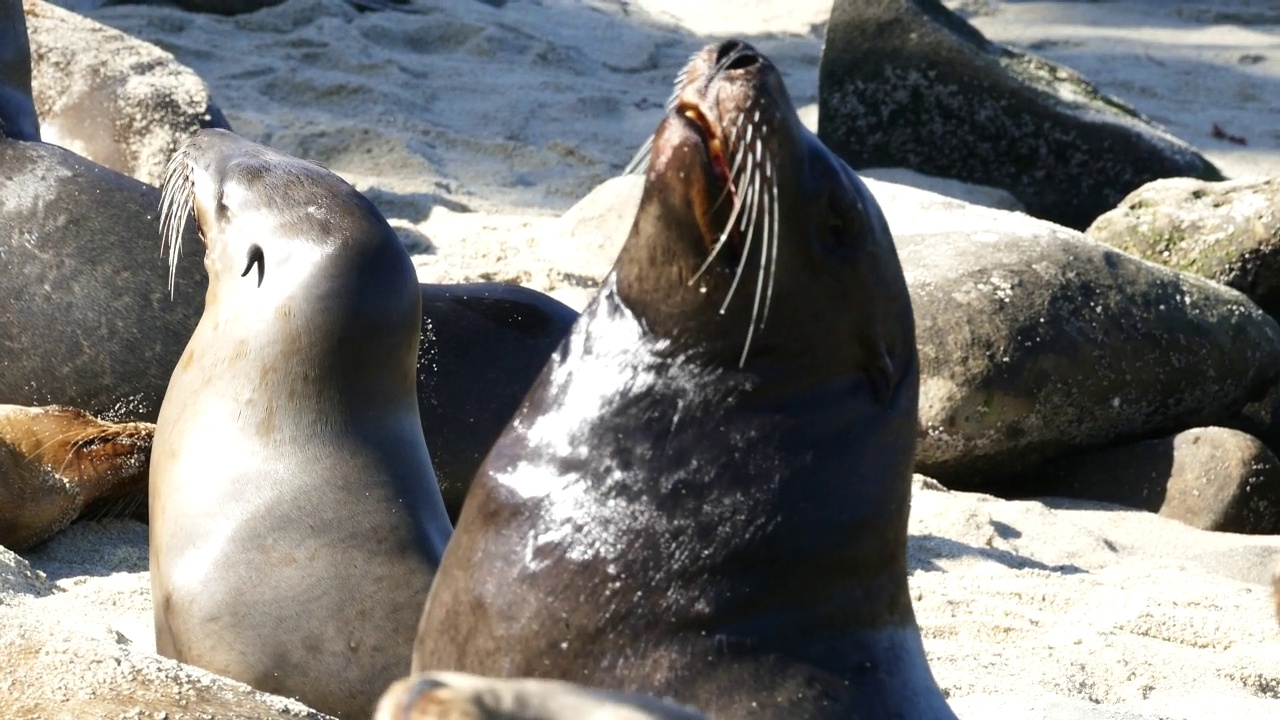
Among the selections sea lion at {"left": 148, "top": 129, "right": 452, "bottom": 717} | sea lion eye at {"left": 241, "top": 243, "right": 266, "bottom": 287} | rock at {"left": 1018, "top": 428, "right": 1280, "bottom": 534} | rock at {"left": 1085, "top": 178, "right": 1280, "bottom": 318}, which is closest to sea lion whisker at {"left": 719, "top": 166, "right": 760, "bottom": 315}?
sea lion at {"left": 148, "top": 129, "right": 452, "bottom": 717}

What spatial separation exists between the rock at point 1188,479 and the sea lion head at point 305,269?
302 cm

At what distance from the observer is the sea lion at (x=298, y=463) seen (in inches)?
123

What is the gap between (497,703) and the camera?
1.11 meters

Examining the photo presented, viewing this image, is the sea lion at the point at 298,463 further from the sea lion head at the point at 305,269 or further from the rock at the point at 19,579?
the rock at the point at 19,579

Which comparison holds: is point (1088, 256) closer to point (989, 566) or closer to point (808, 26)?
point (989, 566)

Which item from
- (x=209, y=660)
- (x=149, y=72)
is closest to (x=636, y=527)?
(x=209, y=660)

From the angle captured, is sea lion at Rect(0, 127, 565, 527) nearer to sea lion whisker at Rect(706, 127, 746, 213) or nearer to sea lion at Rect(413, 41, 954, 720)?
sea lion at Rect(413, 41, 954, 720)

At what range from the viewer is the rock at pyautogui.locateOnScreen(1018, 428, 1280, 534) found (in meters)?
5.71

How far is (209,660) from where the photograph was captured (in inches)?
123

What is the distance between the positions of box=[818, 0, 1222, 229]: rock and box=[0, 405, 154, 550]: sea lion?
15.6ft

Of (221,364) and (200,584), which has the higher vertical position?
(221,364)

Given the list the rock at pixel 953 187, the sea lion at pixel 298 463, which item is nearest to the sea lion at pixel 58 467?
the sea lion at pixel 298 463

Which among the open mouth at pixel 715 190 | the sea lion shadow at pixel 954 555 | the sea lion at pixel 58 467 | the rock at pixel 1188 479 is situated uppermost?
the open mouth at pixel 715 190

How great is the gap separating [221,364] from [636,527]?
1.50 meters
